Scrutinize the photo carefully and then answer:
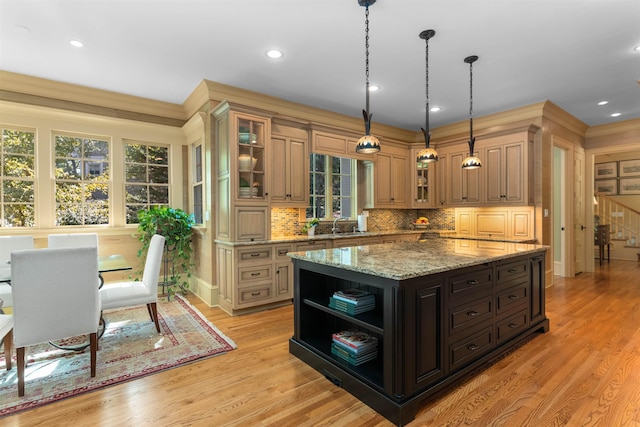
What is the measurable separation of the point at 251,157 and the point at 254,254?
1223 mm

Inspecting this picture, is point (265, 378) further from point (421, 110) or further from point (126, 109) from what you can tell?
point (421, 110)

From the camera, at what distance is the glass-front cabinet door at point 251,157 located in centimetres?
405

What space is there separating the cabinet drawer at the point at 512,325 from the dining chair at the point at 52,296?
324 centimetres

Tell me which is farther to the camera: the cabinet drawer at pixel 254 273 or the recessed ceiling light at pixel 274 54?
the cabinet drawer at pixel 254 273

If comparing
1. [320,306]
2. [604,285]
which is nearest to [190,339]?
[320,306]

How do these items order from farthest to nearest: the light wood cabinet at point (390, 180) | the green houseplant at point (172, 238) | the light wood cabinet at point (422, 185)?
the light wood cabinet at point (422, 185) → the light wood cabinet at point (390, 180) → the green houseplant at point (172, 238)

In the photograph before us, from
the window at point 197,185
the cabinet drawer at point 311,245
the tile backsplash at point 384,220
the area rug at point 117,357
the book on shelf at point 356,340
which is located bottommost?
the area rug at point 117,357

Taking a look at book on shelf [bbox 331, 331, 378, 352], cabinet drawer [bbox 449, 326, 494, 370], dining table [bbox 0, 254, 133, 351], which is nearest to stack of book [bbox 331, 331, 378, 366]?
book on shelf [bbox 331, 331, 378, 352]

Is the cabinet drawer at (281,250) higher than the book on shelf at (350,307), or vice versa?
the cabinet drawer at (281,250)

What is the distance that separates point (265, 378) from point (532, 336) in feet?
8.61

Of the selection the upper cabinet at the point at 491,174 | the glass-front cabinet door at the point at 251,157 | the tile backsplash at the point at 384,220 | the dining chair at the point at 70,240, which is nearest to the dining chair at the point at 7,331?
the dining chair at the point at 70,240

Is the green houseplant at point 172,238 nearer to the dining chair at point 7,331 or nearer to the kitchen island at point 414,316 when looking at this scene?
the dining chair at point 7,331

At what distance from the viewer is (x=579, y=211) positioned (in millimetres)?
6230

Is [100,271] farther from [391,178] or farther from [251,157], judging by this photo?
[391,178]
